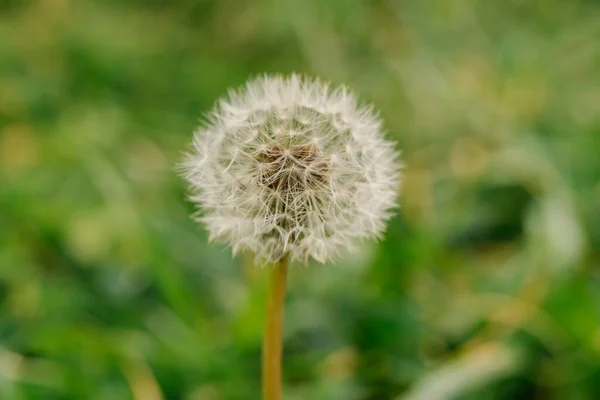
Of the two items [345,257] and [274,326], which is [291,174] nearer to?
[274,326]

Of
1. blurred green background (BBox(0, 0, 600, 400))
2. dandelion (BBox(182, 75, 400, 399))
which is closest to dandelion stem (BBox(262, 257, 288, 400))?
dandelion (BBox(182, 75, 400, 399))

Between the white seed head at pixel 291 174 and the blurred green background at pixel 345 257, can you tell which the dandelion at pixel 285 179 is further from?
the blurred green background at pixel 345 257

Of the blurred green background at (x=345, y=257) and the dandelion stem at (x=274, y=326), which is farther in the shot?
the blurred green background at (x=345, y=257)

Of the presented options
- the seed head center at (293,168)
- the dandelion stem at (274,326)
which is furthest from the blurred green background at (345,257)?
the seed head center at (293,168)

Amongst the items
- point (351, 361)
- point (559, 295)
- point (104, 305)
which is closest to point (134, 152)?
point (104, 305)

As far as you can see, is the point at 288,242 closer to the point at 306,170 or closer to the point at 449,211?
the point at 306,170

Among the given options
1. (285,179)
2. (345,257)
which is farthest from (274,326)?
(345,257)

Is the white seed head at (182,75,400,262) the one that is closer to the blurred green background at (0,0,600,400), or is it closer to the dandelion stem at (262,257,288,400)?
the dandelion stem at (262,257,288,400)

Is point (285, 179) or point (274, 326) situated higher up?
point (285, 179)
